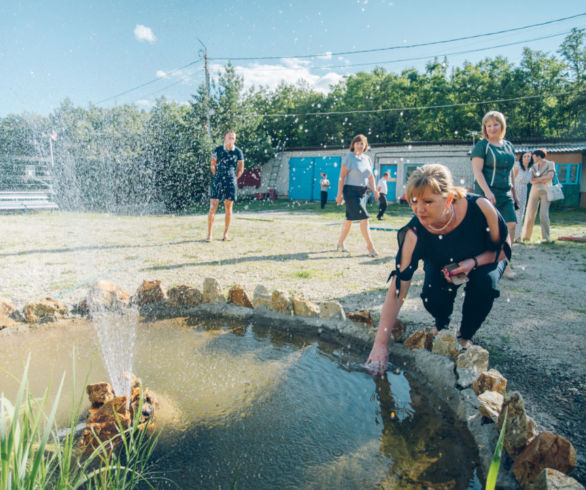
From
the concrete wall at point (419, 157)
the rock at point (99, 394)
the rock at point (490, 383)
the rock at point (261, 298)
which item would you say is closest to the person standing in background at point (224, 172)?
the rock at point (261, 298)

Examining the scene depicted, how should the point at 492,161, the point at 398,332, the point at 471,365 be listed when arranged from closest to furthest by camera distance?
1. the point at 471,365
2. the point at 398,332
3. the point at 492,161

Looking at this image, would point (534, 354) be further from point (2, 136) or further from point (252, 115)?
point (2, 136)

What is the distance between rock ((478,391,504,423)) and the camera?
1.81 metres

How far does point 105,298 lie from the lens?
3.70 metres

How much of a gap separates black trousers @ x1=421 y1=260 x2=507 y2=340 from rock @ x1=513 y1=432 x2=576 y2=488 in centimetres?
116

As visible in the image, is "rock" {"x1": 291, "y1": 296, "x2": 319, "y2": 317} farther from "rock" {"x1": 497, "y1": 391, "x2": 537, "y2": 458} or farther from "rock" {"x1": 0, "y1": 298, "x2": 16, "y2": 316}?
"rock" {"x1": 0, "y1": 298, "x2": 16, "y2": 316}

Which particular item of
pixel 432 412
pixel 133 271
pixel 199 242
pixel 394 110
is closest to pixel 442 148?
pixel 394 110

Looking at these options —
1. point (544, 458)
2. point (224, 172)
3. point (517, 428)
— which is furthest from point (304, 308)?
point (224, 172)

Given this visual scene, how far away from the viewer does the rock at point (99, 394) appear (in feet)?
6.74

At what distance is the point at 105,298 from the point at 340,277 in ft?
8.98

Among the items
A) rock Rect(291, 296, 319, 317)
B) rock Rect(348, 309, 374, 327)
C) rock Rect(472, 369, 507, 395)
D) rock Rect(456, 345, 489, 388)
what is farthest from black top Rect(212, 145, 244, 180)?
rock Rect(472, 369, 507, 395)

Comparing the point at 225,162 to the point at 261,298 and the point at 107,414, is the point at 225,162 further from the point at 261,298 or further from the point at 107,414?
the point at 107,414

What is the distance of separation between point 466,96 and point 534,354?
39.1 m

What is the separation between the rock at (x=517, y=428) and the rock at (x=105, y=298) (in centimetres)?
328
